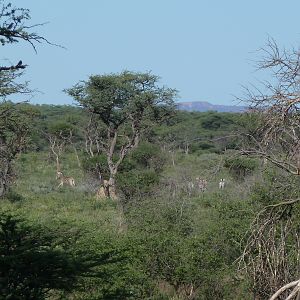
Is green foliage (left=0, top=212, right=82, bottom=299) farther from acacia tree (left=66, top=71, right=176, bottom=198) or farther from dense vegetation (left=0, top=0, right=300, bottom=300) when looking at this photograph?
acacia tree (left=66, top=71, right=176, bottom=198)

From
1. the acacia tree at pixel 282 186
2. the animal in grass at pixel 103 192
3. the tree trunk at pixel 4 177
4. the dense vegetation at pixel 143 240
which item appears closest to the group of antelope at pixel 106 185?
the animal in grass at pixel 103 192

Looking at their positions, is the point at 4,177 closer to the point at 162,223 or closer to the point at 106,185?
the point at 106,185

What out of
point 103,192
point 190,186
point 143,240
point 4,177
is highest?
point 143,240

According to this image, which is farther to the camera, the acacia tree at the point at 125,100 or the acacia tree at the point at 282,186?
the acacia tree at the point at 125,100

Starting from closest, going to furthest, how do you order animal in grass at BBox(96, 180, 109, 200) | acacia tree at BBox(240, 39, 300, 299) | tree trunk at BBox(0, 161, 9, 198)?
1. acacia tree at BBox(240, 39, 300, 299)
2. tree trunk at BBox(0, 161, 9, 198)
3. animal in grass at BBox(96, 180, 109, 200)

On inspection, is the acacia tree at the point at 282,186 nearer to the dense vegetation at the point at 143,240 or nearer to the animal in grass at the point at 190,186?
Result: the dense vegetation at the point at 143,240

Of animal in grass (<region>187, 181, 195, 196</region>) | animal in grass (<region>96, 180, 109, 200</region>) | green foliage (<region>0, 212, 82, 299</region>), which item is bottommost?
animal in grass (<region>96, 180, 109, 200</region>)

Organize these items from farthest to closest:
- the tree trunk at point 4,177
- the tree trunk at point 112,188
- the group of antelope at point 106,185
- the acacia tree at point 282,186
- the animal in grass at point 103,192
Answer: the animal in grass at point 103,192
the tree trunk at point 112,188
the tree trunk at point 4,177
the group of antelope at point 106,185
the acacia tree at point 282,186

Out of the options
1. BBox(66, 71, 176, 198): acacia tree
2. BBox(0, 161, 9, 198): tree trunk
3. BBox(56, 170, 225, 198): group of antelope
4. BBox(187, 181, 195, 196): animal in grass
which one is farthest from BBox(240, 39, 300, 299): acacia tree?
BBox(66, 71, 176, 198): acacia tree

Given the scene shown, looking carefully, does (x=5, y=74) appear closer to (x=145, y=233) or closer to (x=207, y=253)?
(x=145, y=233)

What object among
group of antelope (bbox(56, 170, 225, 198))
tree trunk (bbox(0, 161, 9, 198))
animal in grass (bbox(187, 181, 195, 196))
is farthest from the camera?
tree trunk (bbox(0, 161, 9, 198))

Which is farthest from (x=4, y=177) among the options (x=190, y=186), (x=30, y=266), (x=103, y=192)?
(x=30, y=266)

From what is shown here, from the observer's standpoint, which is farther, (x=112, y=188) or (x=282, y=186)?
(x=112, y=188)

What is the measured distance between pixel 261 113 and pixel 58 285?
2.30 m
